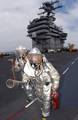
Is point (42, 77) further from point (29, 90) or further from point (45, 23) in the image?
point (45, 23)

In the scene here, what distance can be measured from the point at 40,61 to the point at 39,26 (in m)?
139

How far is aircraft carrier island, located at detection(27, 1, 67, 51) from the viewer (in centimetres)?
14038

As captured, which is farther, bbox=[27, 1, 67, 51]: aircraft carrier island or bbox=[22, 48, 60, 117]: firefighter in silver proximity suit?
bbox=[27, 1, 67, 51]: aircraft carrier island

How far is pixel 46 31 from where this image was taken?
139 m

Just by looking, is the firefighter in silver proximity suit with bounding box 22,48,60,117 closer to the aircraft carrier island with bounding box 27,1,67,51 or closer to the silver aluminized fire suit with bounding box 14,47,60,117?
the silver aluminized fire suit with bounding box 14,47,60,117

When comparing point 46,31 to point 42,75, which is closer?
point 42,75

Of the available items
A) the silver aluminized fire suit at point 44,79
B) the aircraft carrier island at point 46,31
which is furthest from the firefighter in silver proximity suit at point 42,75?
the aircraft carrier island at point 46,31

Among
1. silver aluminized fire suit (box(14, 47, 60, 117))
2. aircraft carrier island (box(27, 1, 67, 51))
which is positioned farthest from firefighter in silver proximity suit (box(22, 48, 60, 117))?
aircraft carrier island (box(27, 1, 67, 51))

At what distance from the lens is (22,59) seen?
27.6ft

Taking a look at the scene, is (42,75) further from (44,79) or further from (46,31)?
(46,31)

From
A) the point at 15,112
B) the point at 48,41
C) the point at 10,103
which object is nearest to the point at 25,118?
the point at 15,112

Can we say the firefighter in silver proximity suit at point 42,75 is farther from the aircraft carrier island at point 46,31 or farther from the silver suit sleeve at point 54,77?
the aircraft carrier island at point 46,31

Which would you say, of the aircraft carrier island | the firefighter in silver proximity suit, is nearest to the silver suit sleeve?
the firefighter in silver proximity suit

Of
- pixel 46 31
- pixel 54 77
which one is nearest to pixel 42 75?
pixel 54 77
